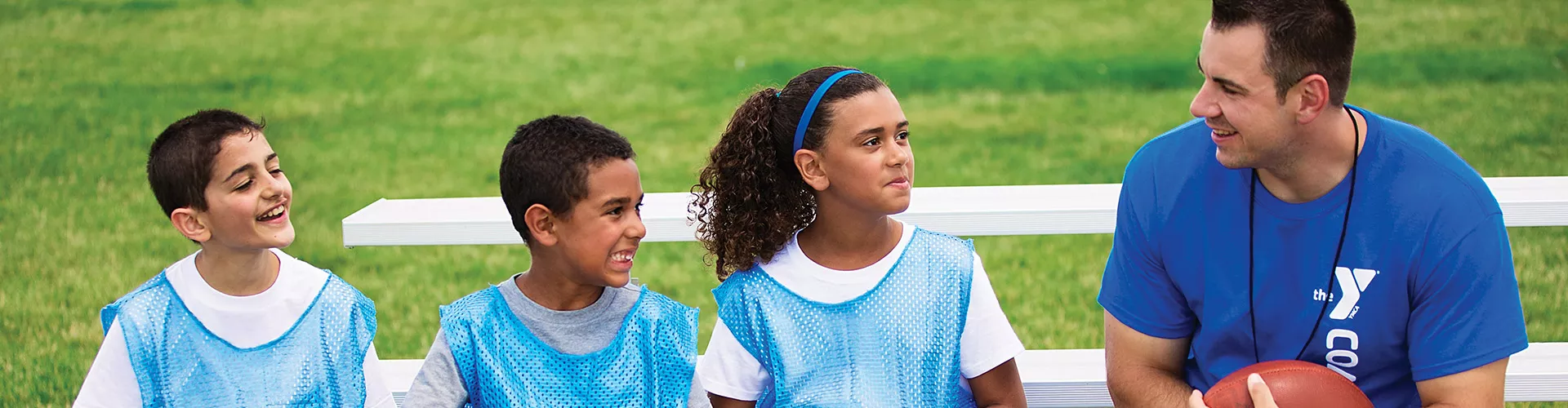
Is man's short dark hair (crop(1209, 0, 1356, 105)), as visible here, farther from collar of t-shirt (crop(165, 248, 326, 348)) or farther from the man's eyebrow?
collar of t-shirt (crop(165, 248, 326, 348))

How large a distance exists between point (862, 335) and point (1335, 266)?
0.82 metres

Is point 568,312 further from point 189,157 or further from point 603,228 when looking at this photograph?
point 189,157

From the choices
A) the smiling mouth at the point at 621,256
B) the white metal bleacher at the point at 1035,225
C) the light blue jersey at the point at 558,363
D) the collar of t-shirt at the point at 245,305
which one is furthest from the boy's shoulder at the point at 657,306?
the collar of t-shirt at the point at 245,305

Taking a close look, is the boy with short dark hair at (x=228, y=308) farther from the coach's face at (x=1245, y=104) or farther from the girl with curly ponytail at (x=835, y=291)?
the coach's face at (x=1245, y=104)

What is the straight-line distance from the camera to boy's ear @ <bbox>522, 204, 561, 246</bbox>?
2.49 m

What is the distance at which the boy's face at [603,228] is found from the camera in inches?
97.2

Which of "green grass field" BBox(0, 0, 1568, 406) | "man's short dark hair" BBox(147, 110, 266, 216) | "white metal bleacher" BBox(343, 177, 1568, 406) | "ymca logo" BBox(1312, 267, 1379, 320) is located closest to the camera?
"ymca logo" BBox(1312, 267, 1379, 320)

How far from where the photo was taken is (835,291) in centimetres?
269

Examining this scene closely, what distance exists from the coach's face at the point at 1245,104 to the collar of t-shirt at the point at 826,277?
630 mm

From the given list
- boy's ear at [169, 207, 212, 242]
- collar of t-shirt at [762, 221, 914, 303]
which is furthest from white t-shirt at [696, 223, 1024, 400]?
boy's ear at [169, 207, 212, 242]

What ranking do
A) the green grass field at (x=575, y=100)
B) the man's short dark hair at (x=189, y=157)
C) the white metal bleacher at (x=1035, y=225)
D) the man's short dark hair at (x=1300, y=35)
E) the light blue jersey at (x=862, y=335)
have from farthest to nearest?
the green grass field at (x=575, y=100) < the white metal bleacher at (x=1035, y=225) < the light blue jersey at (x=862, y=335) < the man's short dark hair at (x=189, y=157) < the man's short dark hair at (x=1300, y=35)

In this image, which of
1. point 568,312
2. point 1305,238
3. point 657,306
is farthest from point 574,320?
point 1305,238

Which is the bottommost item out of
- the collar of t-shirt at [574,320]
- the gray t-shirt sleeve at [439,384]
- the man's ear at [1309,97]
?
the gray t-shirt sleeve at [439,384]

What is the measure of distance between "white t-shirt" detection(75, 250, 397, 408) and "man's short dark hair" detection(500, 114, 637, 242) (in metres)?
0.47
